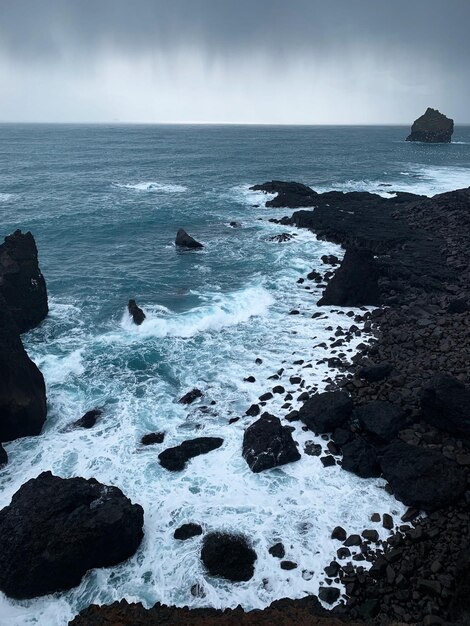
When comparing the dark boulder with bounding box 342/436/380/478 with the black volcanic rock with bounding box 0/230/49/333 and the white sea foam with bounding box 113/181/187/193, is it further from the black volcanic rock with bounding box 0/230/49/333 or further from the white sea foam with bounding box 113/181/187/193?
the white sea foam with bounding box 113/181/187/193

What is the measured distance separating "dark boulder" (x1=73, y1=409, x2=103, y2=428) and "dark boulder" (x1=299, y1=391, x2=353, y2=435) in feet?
31.3

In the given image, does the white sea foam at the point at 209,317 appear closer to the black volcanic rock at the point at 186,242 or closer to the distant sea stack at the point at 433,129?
the black volcanic rock at the point at 186,242

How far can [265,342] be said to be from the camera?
26547 mm

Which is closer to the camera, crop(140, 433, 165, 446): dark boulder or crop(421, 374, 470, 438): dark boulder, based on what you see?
crop(421, 374, 470, 438): dark boulder

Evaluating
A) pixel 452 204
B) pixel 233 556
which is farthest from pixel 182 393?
pixel 452 204

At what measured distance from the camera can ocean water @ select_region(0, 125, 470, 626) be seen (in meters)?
13.3

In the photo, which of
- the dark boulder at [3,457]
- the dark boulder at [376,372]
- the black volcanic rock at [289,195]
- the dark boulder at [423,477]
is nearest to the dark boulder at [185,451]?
the dark boulder at [3,457]

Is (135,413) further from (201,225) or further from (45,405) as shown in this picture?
(201,225)

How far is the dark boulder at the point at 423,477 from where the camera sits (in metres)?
14.4

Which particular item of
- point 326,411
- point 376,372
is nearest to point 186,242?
point 376,372

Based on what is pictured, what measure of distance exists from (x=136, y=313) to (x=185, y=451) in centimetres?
1377

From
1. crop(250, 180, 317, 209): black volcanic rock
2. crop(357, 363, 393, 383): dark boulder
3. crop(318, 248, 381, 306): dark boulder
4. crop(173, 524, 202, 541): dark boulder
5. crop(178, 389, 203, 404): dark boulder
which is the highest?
crop(250, 180, 317, 209): black volcanic rock

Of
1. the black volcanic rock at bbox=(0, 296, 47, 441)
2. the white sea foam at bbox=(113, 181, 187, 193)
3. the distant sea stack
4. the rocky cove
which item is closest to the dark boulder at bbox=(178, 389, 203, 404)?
the rocky cove

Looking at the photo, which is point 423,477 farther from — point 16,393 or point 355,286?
point 355,286
